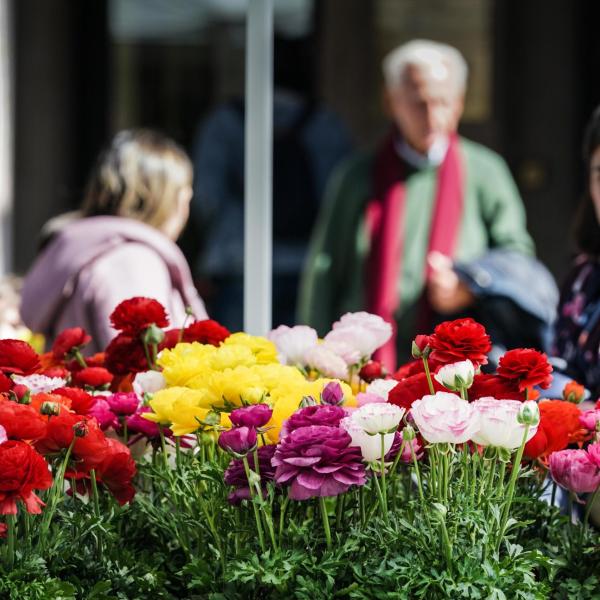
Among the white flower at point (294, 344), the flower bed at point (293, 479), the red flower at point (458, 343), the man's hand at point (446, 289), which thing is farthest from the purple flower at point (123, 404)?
the man's hand at point (446, 289)

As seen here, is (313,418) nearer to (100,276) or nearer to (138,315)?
(138,315)

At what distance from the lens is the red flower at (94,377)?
1887mm

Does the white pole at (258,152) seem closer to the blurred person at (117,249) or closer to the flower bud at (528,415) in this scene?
the blurred person at (117,249)

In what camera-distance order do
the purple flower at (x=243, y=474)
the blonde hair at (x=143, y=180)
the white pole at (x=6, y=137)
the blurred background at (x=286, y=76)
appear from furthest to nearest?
the blurred background at (x=286, y=76), the white pole at (x=6, y=137), the blonde hair at (x=143, y=180), the purple flower at (x=243, y=474)

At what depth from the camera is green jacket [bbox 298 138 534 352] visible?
156 inches

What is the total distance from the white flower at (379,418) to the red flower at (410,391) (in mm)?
138

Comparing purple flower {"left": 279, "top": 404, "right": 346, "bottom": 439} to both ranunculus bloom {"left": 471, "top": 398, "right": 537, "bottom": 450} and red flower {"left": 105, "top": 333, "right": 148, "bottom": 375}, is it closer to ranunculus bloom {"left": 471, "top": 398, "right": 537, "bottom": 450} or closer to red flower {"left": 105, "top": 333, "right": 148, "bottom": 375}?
ranunculus bloom {"left": 471, "top": 398, "right": 537, "bottom": 450}

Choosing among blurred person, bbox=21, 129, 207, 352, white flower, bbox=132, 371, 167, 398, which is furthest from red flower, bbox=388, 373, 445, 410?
blurred person, bbox=21, 129, 207, 352

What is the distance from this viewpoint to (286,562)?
1467 mm

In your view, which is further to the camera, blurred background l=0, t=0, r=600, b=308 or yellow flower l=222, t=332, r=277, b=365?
blurred background l=0, t=0, r=600, b=308

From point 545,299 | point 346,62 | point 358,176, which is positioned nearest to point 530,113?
point 346,62

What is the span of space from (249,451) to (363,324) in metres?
0.46

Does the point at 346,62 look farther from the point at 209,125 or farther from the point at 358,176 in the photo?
the point at 358,176

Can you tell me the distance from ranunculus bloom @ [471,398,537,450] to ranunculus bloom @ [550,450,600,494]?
140mm
